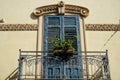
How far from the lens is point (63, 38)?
1091 centimetres

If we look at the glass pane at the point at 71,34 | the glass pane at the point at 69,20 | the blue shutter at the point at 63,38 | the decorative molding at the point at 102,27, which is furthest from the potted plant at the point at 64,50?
the decorative molding at the point at 102,27

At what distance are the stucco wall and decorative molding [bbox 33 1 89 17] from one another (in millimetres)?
238

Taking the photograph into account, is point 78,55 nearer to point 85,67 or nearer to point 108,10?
point 85,67

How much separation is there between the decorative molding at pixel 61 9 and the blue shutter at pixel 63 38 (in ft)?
0.61

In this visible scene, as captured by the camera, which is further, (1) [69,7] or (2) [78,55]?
(1) [69,7]

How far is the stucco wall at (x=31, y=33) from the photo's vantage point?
10781 millimetres

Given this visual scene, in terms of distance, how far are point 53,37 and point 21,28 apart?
1.19m

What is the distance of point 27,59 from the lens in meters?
10.4

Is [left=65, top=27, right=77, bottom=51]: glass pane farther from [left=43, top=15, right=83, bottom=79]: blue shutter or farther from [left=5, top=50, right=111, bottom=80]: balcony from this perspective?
[left=5, top=50, right=111, bottom=80]: balcony

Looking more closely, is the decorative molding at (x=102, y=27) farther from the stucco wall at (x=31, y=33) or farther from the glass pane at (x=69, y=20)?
the glass pane at (x=69, y=20)

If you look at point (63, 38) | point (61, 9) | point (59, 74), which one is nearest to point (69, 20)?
point (61, 9)

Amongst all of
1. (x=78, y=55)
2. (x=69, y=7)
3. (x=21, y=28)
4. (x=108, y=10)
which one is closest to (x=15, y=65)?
(x=21, y=28)

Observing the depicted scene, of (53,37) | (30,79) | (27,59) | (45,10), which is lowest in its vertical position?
(30,79)

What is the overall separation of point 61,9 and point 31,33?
53.0 inches
